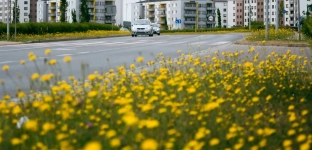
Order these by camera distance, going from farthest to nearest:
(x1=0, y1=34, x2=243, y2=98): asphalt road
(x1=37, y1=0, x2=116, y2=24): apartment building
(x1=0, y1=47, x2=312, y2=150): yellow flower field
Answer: (x1=37, y1=0, x2=116, y2=24): apartment building → (x1=0, y1=34, x2=243, y2=98): asphalt road → (x1=0, y1=47, x2=312, y2=150): yellow flower field

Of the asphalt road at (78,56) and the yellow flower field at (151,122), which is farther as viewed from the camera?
the asphalt road at (78,56)

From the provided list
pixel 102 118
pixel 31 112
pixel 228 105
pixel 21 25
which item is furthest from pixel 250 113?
pixel 21 25

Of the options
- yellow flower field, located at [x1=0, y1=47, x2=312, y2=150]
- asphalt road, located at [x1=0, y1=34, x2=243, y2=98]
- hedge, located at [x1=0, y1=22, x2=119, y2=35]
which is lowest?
yellow flower field, located at [x1=0, y1=47, x2=312, y2=150]

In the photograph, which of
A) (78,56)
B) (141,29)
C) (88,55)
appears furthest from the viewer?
(141,29)

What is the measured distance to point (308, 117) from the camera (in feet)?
19.2

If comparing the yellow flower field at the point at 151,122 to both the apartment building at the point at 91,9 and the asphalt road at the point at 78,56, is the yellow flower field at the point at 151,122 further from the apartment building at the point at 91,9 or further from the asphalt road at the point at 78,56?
the apartment building at the point at 91,9

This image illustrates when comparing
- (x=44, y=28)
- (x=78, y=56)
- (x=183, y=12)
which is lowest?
(x=78, y=56)

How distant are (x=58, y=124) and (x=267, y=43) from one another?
22971 millimetres

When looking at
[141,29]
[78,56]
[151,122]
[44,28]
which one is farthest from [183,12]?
[151,122]

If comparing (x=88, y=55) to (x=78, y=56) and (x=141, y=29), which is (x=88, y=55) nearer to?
(x=78, y=56)

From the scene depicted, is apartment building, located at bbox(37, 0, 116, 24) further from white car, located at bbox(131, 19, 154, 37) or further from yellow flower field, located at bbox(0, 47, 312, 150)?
yellow flower field, located at bbox(0, 47, 312, 150)

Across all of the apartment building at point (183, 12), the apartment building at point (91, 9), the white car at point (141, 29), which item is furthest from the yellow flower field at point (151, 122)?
the apartment building at point (183, 12)

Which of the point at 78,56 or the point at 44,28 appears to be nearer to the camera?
the point at 78,56

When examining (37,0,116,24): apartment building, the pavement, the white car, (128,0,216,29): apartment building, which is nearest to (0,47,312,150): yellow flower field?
the pavement
